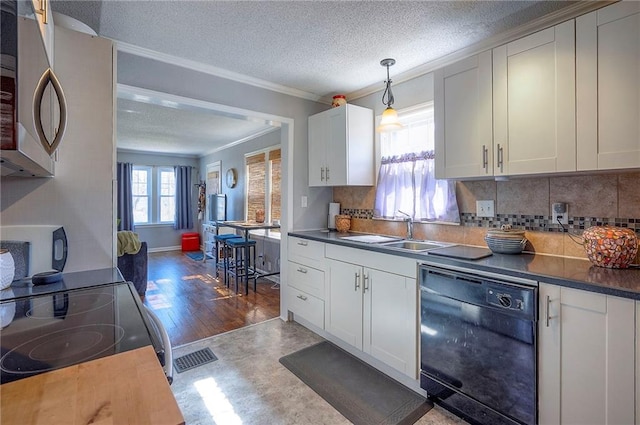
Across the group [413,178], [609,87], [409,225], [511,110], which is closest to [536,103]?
[511,110]

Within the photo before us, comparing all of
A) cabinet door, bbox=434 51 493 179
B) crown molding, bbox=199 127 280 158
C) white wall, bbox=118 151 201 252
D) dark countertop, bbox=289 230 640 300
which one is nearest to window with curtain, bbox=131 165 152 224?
white wall, bbox=118 151 201 252

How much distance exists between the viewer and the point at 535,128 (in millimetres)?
1783

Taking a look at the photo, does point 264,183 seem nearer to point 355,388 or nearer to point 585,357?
point 355,388

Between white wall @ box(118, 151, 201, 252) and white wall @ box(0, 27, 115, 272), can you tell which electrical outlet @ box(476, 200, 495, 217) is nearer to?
white wall @ box(0, 27, 115, 272)

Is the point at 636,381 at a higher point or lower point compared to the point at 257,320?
higher

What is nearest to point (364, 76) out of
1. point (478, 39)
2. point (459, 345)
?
point (478, 39)

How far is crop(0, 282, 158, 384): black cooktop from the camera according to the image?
746 millimetres

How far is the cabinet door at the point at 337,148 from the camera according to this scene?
294cm

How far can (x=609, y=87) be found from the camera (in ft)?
5.05

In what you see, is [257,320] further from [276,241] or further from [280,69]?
[280,69]

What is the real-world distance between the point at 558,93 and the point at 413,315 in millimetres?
1500

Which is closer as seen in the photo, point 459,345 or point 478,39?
point 459,345

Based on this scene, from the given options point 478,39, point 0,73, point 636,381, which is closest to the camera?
point 0,73

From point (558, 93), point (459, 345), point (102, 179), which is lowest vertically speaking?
point (459, 345)
